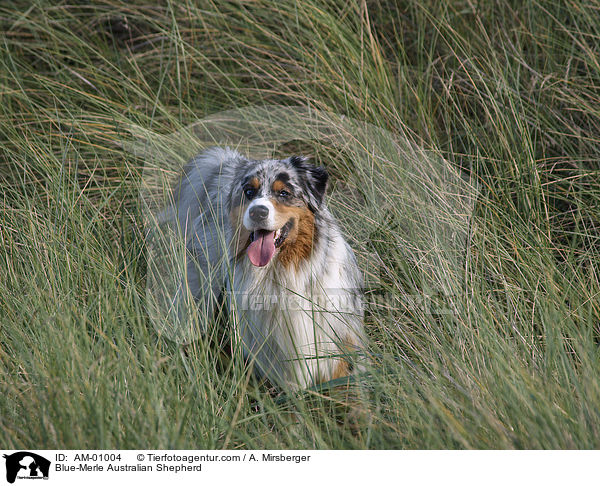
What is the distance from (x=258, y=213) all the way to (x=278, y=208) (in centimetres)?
13

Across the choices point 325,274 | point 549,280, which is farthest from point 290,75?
point 549,280

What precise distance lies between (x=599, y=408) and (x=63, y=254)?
2395 mm

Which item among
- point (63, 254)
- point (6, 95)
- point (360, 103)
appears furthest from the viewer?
point (6, 95)

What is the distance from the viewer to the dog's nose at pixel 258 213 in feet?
8.13

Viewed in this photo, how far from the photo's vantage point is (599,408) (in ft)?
6.41

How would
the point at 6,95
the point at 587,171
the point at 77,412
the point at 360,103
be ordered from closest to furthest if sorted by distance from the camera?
the point at 77,412 < the point at 587,171 < the point at 360,103 < the point at 6,95

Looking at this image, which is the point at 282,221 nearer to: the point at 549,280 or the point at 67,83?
the point at 549,280

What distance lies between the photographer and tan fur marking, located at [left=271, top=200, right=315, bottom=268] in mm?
2607

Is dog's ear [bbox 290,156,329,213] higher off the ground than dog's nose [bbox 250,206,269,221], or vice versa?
dog's ear [bbox 290,156,329,213]
